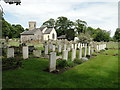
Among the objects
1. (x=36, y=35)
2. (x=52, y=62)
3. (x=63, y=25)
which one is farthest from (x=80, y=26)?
(x=52, y=62)

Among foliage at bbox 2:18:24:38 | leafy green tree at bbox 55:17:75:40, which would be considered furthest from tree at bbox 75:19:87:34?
foliage at bbox 2:18:24:38

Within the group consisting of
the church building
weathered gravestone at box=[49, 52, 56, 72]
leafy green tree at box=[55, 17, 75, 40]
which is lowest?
weathered gravestone at box=[49, 52, 56, 72]

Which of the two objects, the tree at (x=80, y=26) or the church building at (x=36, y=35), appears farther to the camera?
the tree at (x=80, y=26)

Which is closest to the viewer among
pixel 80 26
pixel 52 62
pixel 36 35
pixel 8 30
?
pixel 52 62

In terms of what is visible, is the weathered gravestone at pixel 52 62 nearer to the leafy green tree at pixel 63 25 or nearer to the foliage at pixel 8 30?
the foliage at pixel 8 30

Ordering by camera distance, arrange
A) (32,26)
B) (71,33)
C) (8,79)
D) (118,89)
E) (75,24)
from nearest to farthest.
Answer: (118,89) < (8,79) < (71,33) < (32,26) < (75,24)

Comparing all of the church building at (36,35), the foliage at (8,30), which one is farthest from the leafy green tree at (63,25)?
the foliage at (8,30)

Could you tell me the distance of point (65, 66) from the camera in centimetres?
925

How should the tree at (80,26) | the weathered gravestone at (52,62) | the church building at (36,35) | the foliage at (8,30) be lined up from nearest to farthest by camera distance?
the weathered gravestone at (52,62)
the foliage at (8,30)
the church building at (36,35)
the tree at (80,26)

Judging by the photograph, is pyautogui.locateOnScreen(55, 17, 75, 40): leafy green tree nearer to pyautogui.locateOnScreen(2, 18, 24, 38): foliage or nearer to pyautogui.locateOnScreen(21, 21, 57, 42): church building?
pyautogui.locateOnScreen(21, 21, 57, 42): church building

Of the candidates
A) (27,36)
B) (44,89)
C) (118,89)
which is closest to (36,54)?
(44,89)

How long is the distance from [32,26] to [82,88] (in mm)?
66799

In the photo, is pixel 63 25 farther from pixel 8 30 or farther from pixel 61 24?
pixel 8 30

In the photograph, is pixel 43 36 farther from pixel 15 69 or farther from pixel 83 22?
pixel 15 69
